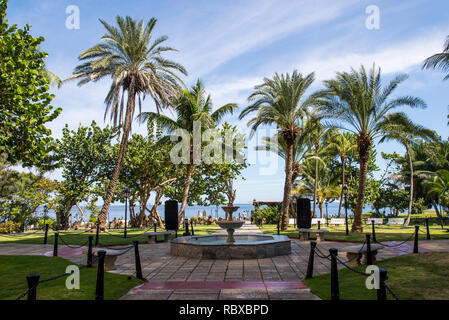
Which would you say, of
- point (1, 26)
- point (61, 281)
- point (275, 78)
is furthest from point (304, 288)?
point (275, 78)

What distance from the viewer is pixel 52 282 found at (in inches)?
276

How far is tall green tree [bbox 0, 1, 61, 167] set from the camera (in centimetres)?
908

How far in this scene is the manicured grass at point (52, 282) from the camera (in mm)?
5934

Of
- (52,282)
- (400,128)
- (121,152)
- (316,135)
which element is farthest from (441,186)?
(52,282)

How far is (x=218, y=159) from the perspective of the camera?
1128 inches

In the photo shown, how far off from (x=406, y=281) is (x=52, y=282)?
304 inches

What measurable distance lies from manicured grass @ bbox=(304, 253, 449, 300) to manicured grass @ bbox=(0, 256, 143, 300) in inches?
157

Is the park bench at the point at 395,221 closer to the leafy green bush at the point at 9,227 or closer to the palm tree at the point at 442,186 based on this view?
the palm tree at the point at 442,186

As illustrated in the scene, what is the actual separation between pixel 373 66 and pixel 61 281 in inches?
752

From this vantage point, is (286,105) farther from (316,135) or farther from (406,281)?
(406,281)

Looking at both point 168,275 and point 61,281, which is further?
point 168,275

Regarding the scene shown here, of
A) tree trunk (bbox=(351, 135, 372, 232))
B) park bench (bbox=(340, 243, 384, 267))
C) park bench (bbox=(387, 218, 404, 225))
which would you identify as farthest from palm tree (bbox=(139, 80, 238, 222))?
park bench (bbox=(387, 218, 404, 225))
